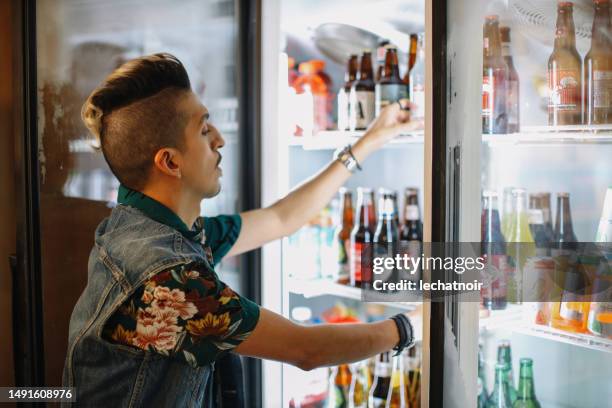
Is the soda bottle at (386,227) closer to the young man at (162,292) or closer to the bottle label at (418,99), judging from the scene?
the bottle label at (418,99)

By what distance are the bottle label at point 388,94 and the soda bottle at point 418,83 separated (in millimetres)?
28

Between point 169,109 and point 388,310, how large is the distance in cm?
127

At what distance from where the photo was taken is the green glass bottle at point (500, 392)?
182 cm

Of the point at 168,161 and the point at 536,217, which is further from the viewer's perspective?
the point at 536,217

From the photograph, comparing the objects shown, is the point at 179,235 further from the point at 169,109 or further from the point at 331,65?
the point at 331,65

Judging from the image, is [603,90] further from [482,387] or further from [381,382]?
[381,382]

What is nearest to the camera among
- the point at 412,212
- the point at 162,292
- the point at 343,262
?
the point at 162,292

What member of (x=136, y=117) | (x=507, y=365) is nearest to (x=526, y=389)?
(x=507, y=365)

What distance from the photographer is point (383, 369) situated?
1915 mm

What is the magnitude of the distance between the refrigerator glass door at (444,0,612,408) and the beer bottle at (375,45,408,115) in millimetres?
279

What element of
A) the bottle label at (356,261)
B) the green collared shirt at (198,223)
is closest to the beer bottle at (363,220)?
the bottle label at (356,261)

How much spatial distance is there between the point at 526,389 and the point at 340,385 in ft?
2.12

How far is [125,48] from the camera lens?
1.76 meters

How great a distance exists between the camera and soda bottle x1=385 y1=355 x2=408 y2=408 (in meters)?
1.88
